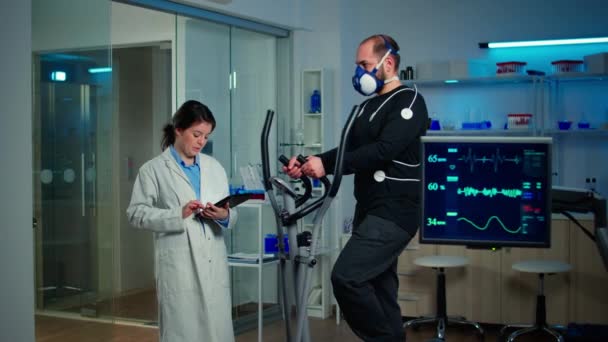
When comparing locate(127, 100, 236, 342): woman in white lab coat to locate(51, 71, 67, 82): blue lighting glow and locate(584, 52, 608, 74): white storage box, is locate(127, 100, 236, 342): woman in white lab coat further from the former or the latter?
locate(584, 52, 608, 74): white storage box

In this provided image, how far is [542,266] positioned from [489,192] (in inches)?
90.0

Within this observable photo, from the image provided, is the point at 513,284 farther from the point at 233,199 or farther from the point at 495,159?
the point at 233,199

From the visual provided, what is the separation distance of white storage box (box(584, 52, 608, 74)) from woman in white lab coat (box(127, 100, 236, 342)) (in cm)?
364

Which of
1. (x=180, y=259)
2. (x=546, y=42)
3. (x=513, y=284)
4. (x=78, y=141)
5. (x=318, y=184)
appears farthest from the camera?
(x=546, y=42)

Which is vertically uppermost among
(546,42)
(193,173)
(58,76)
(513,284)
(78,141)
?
(546,42)

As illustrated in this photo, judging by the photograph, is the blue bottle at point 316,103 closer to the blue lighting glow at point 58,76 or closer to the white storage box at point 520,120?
the white storage box at point 520,120

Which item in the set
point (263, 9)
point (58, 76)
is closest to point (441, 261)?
point (263, 9)

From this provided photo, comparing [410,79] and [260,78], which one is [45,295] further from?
[410,79]

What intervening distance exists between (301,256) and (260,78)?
3.20 m

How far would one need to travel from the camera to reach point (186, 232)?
3.24m

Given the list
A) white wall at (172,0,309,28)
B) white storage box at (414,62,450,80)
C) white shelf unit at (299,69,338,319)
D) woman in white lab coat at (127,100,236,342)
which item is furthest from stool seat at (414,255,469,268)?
woman in white lab coat at (127,100,236,342)

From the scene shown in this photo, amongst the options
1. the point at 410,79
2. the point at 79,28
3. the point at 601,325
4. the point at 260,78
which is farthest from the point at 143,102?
the point at 601,325

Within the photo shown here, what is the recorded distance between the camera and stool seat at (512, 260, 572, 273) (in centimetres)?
506

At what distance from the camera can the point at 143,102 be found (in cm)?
707
